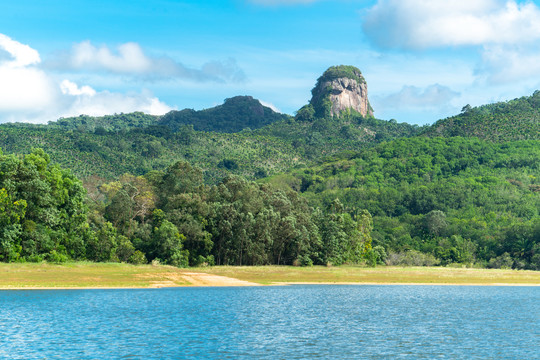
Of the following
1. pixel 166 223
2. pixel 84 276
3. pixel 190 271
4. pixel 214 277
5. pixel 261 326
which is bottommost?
pixel 214 277

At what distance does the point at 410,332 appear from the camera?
38812 mm

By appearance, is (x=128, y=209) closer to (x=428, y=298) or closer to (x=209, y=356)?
(x=428, y=298)

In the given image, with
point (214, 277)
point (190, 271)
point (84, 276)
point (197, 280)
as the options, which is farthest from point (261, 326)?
point (190, 271)

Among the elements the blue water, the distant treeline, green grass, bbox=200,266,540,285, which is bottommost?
green grass, bbox=200,266,540,285

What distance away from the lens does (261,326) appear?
4059 cm

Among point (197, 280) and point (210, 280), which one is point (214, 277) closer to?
point (210, 280)

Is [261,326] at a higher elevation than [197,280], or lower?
higher

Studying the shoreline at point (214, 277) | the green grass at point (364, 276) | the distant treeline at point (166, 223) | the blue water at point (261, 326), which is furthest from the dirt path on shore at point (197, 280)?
the distant treeline at point (166, 223)

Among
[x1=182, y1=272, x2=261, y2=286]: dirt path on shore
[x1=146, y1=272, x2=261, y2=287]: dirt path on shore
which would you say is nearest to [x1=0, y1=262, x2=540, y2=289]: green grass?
[x1=146, y1=272, x2=261, y2=287]: dirt path on shore

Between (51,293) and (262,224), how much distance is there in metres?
48.7

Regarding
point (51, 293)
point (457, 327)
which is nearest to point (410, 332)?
point (457, 327)

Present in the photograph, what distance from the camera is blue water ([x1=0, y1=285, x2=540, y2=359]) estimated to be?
31578 millimetres

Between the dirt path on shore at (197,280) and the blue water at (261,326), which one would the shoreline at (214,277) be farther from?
the blue water at (261,326)

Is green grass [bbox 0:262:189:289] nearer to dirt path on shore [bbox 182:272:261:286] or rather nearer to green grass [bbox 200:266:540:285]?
dirt path on shore [bbox 182:272:261:286]
